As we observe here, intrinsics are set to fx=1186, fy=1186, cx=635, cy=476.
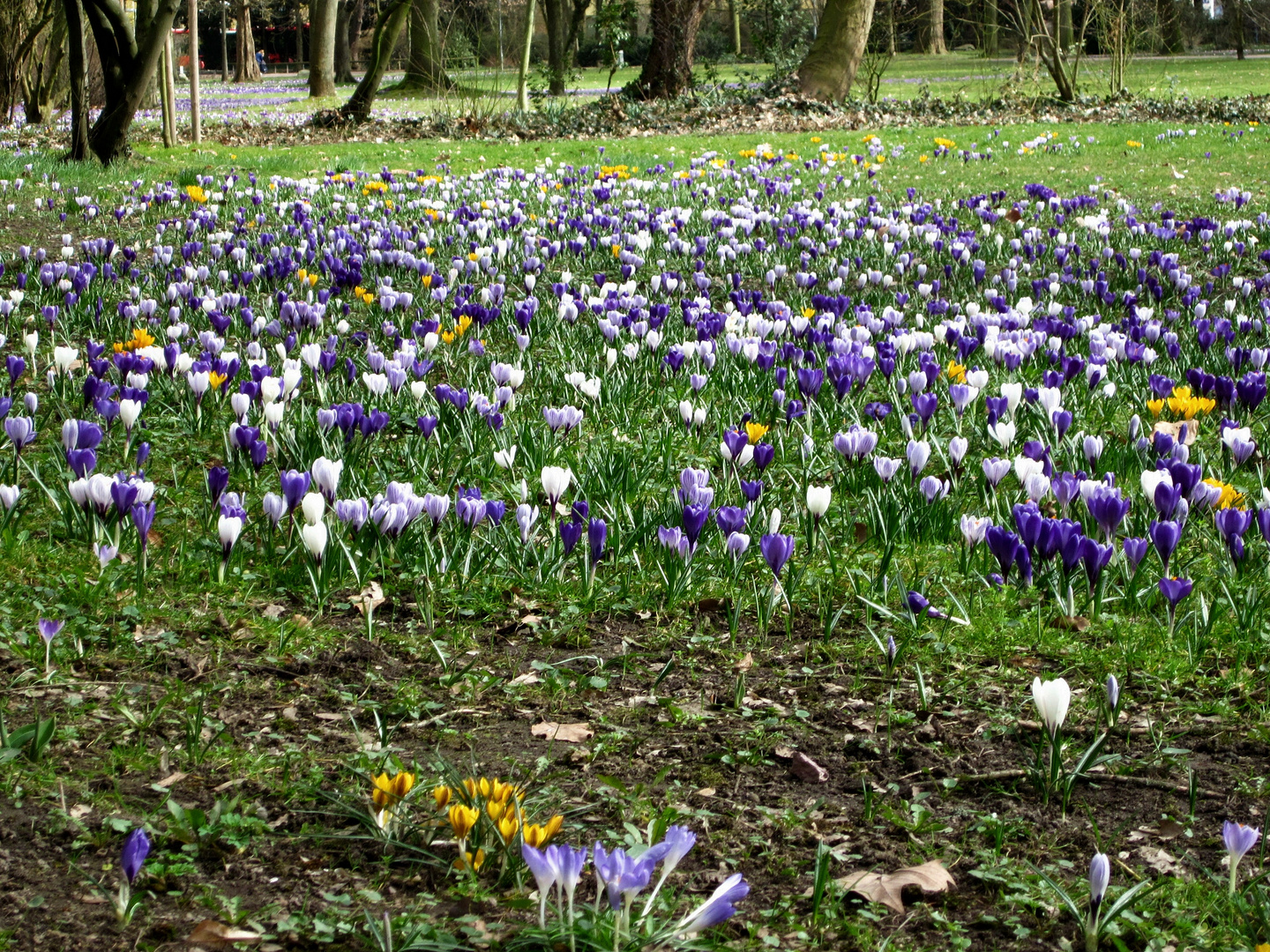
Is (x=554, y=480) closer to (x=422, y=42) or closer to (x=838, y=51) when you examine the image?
(x=838, y=51)

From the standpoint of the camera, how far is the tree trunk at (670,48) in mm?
22125

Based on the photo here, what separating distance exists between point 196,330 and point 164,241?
2867 millimetres

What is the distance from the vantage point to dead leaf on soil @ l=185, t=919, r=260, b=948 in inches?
73.0

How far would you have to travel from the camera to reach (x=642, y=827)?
2.26m

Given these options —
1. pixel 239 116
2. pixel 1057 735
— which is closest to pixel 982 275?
pixel 1057 735

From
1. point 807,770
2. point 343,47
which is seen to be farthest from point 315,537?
point 343,47

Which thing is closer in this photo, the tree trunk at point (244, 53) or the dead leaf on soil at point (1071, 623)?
the dead leaf on soil at point (1071, 623)

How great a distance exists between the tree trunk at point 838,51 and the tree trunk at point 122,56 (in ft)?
39.3

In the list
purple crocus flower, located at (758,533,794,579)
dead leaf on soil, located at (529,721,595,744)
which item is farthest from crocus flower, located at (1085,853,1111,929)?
purple crocus flower, located at (758,533,794,579)

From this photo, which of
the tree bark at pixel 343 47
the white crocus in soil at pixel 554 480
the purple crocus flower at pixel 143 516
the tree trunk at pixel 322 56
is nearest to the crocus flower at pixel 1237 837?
the white crocus in soil at pixel 554 480

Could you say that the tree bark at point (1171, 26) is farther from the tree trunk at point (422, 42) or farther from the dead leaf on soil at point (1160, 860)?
the dead leaf on soil at point (1160, 860)

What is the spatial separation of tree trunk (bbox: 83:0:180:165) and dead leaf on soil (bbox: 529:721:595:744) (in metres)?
11.5

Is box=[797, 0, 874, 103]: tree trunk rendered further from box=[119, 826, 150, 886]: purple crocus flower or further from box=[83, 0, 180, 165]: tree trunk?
box=[119, 826, 150, 886]: purple crocus flower

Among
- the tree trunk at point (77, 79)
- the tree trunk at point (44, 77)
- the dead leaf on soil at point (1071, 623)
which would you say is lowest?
the dead leaf on soil at point (1071, 623)
